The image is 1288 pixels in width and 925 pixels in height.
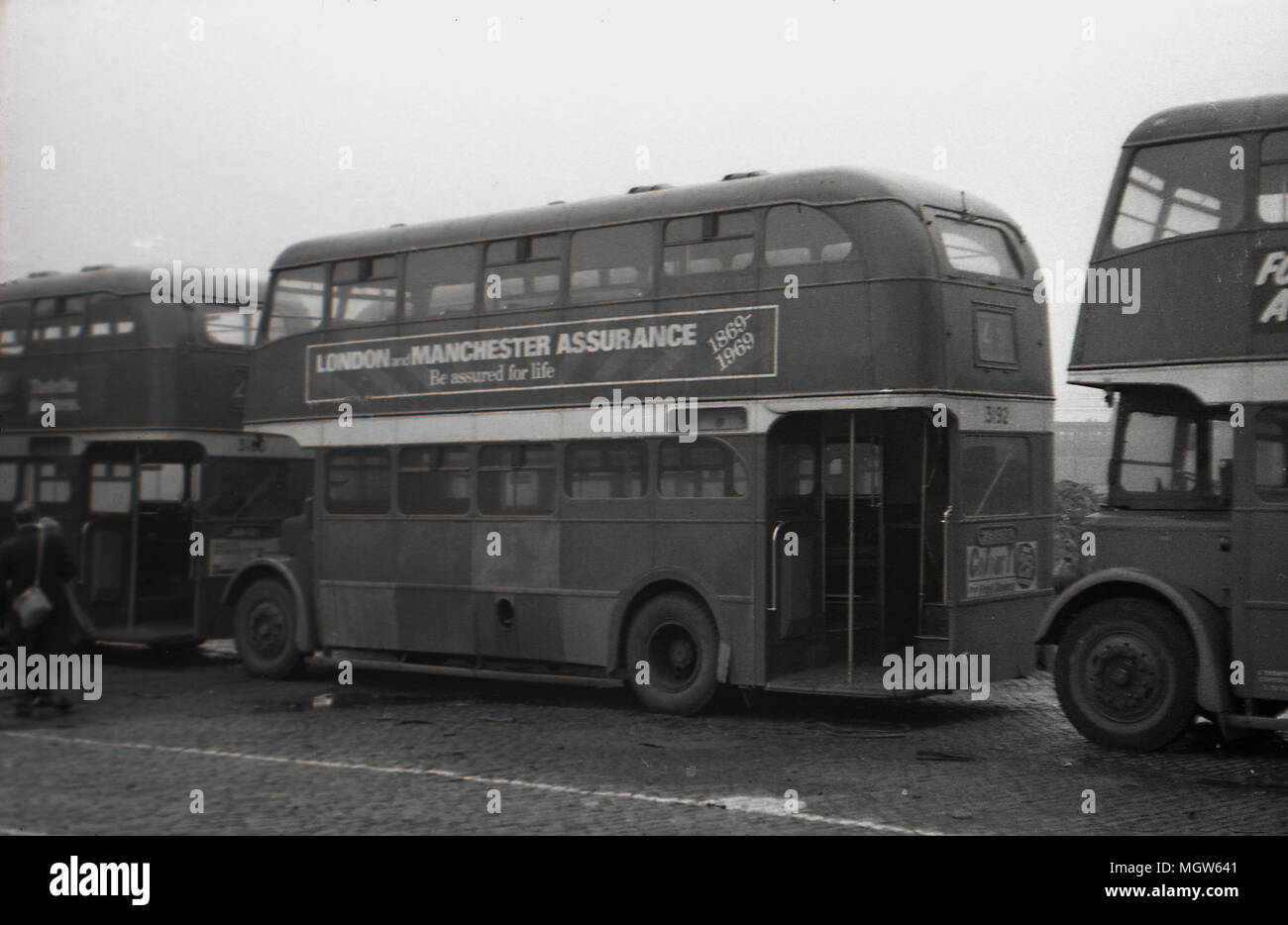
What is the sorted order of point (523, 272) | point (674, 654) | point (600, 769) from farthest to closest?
point (523, 272)
point (674, 654)
point (600, 769)

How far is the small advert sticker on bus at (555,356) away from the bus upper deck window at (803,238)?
44cm

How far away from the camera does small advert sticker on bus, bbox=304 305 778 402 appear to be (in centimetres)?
1273

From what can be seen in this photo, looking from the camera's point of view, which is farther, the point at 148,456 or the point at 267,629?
the point at 148,456

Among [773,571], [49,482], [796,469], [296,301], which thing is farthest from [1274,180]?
[49,482]

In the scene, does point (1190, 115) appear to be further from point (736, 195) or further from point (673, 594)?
point (673, 594)

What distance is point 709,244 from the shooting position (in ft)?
42.3

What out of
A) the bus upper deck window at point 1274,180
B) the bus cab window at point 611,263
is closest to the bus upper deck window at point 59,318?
the bus cab window at point 611,263

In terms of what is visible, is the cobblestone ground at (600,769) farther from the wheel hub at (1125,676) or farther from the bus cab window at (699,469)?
the bus cab window at (699,469)

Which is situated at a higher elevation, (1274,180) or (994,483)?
(1274,180)

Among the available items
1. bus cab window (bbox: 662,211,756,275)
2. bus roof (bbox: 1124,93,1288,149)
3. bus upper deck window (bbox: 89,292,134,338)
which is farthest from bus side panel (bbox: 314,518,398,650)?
bus roof (bbox: 1124,93,1288,149)

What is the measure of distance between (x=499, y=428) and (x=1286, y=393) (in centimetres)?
698

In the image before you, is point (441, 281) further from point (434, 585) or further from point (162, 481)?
point (162, 481)

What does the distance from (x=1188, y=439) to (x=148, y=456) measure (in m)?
11.7

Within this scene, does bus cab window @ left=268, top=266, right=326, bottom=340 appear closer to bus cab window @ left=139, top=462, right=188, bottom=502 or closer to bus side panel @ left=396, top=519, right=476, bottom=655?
bus cab window @ left=139, top=462, right=188, bottom=502
